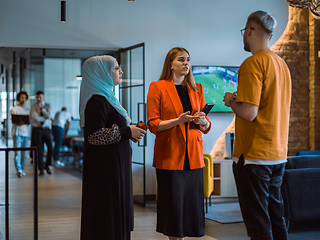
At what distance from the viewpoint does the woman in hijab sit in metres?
2.44

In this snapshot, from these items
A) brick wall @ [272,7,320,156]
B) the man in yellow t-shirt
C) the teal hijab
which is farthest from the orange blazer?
brick wall @ [272,7,320,156]

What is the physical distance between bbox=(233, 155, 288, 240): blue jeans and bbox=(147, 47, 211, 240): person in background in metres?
0.83

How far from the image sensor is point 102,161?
8.13 feet

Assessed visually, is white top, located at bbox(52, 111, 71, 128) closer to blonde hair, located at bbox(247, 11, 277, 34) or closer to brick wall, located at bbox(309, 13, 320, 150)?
brick wall, located at bbox(309, 13, 320, 150)

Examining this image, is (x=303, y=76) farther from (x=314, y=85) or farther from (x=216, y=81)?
(x=216, y=81)

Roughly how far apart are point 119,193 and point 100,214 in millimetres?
178

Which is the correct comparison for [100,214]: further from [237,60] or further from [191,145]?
[237,60]

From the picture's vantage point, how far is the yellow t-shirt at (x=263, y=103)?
2020 mm

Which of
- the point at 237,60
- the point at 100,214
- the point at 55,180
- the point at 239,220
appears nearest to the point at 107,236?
the point at 100,214

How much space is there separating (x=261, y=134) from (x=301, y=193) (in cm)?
239

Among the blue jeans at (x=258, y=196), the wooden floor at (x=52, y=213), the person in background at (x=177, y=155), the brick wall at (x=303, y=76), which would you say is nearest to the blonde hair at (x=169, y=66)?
the person in background at (x=177, y=155)

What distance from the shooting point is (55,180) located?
835 centimetres

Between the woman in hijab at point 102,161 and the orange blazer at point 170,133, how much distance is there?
41cm

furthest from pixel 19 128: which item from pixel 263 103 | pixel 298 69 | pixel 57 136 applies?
pixel 263 103
